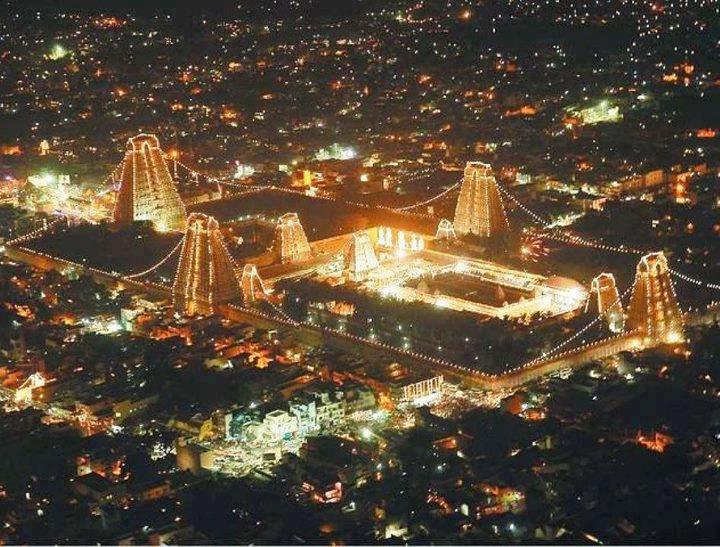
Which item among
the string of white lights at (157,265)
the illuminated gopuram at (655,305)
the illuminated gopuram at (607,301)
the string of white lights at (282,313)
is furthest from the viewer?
the string of white lights at (157,265)

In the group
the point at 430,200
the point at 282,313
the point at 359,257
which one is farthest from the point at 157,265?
the point at 430,200

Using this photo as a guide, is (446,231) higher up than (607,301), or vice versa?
(446,231)

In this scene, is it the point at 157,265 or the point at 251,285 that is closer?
the point at 251,285

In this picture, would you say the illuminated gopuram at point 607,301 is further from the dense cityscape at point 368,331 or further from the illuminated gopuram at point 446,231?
the illuminated gopuram at point 446,231

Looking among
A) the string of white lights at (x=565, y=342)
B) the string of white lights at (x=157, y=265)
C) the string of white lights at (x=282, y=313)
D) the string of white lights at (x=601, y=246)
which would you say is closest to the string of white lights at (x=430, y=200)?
the string of white lights at (x=601, y=246)

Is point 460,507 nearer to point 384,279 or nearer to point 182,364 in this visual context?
point 182,364

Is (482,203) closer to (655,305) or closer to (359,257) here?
(359,257)

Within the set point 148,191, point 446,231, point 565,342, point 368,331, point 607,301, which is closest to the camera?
point 565,342
